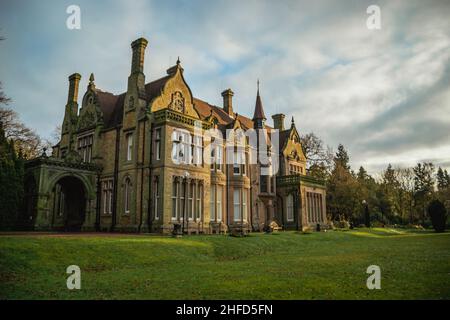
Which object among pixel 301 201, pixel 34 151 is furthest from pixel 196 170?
pixel 34 151

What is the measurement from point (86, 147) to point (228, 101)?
62.2 feet

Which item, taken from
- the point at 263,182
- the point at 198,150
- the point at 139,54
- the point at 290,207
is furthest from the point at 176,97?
the point at 290,207

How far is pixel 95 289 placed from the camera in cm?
973

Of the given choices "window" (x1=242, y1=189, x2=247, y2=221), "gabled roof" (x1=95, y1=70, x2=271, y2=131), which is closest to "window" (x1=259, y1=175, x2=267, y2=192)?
"window" (x1=242, y1=189, x2=247, y2=221)

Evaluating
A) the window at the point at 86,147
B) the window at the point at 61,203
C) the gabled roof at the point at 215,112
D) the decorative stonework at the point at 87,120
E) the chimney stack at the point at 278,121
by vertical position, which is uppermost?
the chimney stack at the point at 278,121

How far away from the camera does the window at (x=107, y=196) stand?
96.5 feet

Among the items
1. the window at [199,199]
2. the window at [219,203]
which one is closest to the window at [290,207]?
the window at [219,203]

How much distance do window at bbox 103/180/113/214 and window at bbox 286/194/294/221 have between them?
20.9 metres

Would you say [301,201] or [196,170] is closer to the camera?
[196,170]

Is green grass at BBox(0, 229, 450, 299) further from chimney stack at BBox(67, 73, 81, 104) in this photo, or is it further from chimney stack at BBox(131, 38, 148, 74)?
chimney stack at BBox(67, 73, 81, 104)

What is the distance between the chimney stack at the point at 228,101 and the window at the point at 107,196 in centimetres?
1951

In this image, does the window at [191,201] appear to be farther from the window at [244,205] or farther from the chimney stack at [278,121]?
the chimney stack at [278,121]
